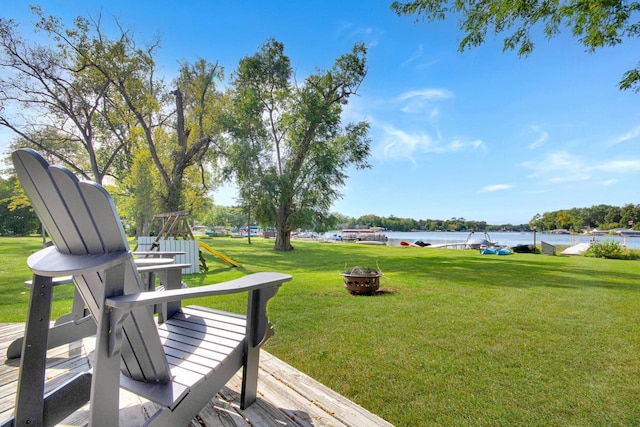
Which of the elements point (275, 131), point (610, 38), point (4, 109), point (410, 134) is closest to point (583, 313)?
point (610, 38)

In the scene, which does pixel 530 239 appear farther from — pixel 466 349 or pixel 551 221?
pixel 466 349

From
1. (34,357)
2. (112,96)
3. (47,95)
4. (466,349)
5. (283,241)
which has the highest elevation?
(112,96)

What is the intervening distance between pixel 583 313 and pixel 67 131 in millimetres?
21987

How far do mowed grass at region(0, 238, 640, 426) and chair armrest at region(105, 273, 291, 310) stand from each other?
4.11 ft

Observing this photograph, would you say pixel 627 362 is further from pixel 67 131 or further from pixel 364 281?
pixel 67 131

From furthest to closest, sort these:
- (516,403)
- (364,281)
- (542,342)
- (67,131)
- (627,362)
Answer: (67,131) → (364,281) → (542,342) → (627,362) → (516,403)

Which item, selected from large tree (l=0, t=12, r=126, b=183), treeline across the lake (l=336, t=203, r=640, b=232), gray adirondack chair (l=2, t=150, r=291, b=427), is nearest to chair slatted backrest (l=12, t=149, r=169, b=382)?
gray adirondack chair (l=2, t=150, r=291, b=427)

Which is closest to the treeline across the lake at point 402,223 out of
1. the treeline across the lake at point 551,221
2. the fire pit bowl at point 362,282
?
the treeline across the lake at point 551,221

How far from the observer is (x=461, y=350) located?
3.19 metres

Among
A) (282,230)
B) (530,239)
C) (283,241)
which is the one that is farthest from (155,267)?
(530,239)

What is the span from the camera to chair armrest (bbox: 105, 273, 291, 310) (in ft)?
3.19

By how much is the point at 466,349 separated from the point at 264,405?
2.32 m

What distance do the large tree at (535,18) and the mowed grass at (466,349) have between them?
373cm

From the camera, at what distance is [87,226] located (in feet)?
3.60
